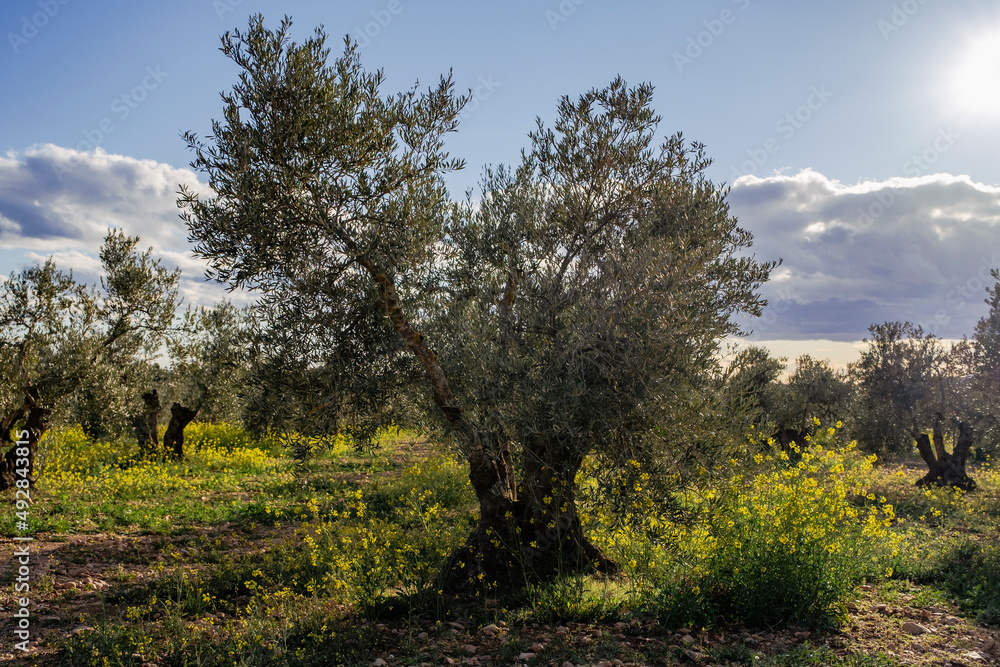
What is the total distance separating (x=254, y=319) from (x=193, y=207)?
1874 millimetres

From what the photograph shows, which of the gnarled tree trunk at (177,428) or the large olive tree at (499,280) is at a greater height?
the large olive tree at (499,280)

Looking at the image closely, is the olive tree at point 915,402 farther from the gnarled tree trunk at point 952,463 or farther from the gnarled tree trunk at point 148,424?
the gnarled tree trunk at point 148,424

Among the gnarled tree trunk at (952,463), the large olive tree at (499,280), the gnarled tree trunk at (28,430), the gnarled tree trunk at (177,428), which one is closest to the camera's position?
the large olive tree at (499,280)

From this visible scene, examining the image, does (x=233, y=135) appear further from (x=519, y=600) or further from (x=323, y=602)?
(x=519, y=600)

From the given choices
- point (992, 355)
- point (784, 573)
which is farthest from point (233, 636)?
point (992, 355)

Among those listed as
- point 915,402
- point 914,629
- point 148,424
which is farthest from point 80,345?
point 915,402

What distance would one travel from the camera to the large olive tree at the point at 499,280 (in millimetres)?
7961

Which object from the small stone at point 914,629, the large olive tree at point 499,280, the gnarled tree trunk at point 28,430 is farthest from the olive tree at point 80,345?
the small stone at point 914,629

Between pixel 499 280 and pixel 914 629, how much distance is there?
26.7ft

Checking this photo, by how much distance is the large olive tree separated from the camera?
7961 millimetres

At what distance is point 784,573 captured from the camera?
8.61 meters

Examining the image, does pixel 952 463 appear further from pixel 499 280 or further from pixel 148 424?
pixel 148 424

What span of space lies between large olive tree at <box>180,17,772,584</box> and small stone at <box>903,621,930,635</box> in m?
4.00

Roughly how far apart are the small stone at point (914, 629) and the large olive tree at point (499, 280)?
4000 millimetres
